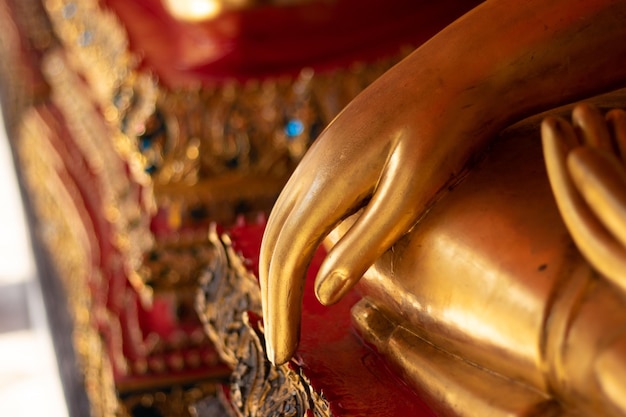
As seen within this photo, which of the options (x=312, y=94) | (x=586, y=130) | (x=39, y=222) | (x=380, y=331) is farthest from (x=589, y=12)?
(x=39, y=222)

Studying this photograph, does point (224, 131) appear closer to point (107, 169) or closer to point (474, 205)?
point (107, 169)

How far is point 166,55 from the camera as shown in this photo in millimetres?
1242

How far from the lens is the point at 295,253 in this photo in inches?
18.7

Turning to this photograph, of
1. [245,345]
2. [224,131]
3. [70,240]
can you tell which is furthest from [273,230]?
[70,240]

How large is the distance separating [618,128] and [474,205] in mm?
73

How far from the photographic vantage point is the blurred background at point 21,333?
154 cm

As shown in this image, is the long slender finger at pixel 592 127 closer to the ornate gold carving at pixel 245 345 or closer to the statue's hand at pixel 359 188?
the statue's hand at pixel 359 188

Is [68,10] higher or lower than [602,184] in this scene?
higher

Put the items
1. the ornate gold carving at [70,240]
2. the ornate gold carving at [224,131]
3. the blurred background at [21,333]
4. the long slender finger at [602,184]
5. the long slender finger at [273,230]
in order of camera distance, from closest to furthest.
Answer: the long slender finger at [602,184]
the long slender finger at [273,230]
the ornate gold carving at [224,131]
the ornate gold carving at [70,240]
the blurred background at [21,333]

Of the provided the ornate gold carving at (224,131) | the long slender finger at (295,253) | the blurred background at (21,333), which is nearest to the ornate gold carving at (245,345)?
the long slender finger at (295,253)

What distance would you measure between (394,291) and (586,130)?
0.13m

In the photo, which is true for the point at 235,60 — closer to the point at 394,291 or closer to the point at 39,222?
the point at 394,291

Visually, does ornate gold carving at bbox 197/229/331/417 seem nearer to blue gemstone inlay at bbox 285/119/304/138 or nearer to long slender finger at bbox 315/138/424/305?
long slender finger at bbox 315/138/424/305

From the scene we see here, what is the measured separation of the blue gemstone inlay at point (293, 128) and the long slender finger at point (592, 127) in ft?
2.42
